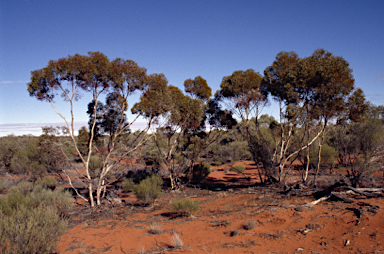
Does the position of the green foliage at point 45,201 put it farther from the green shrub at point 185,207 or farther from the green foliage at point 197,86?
the green foliage at point 197,86

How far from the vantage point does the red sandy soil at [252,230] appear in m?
5.41

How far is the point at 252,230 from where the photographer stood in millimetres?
6609

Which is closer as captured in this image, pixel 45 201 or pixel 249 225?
pixel 249 225

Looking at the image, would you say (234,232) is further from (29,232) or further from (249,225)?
(29,232)

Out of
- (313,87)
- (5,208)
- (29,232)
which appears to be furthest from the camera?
(313,87)

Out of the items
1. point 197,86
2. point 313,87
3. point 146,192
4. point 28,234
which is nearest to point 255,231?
point 28,234

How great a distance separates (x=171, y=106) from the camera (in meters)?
13.3

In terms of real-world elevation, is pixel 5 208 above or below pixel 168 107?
below

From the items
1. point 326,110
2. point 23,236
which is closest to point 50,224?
point 23,236

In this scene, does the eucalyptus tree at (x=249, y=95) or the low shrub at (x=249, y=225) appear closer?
the low shrub at (x=249, y=225)

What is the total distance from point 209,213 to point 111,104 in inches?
316

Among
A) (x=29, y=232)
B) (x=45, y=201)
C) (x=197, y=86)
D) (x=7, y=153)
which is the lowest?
(x=45, y=201)

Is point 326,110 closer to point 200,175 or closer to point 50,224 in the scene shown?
point 200,175

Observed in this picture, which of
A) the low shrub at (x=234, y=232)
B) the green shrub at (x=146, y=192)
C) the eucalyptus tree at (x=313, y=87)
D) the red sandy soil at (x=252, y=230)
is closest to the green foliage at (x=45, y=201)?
the red sandy soil at (x=252, y=230)
